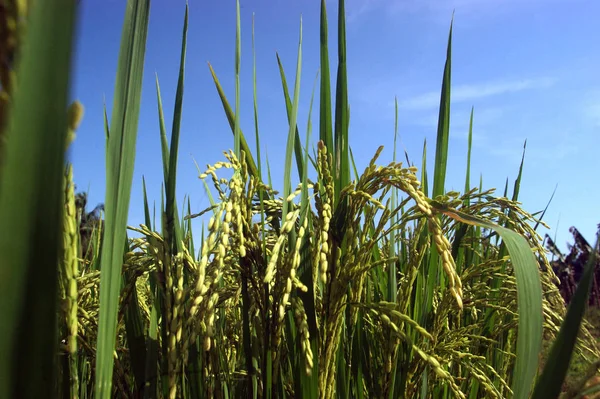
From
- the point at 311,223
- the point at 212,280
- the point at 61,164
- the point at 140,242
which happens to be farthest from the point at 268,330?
the point at 61,164

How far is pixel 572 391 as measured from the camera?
0.70 meters

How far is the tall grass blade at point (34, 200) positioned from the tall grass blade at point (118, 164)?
0.83 feet

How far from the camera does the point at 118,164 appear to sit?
0.74 meters

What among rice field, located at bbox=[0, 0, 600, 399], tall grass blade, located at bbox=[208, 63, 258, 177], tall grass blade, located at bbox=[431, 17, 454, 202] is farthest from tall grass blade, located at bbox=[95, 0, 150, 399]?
tall grass blade, located at bbox=[431, 17, 454, 202]

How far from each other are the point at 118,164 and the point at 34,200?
32cm

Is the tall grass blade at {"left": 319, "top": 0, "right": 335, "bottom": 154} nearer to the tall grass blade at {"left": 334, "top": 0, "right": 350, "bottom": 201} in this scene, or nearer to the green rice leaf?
the tall grass blade at {"left": 334, "top": 0, "right": 350, "bottom": 201}

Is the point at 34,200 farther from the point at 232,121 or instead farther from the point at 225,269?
the point at 232,121

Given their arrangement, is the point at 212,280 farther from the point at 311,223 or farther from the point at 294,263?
the point at 311,223

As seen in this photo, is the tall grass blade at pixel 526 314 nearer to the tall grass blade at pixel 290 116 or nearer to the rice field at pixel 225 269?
the rice field at pixel 225 269

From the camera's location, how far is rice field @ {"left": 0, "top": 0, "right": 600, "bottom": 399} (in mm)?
429

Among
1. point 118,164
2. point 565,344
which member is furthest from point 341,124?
point 565,344

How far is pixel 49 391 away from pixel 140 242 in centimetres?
81

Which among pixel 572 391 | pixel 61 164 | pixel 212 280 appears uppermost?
pixel 61 164

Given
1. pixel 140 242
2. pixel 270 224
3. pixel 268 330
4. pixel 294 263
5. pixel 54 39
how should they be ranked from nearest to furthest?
pixel 54 39 → pixel 294 263 → pixel 268 330 → pixel 140 242 → pixel 270 224
